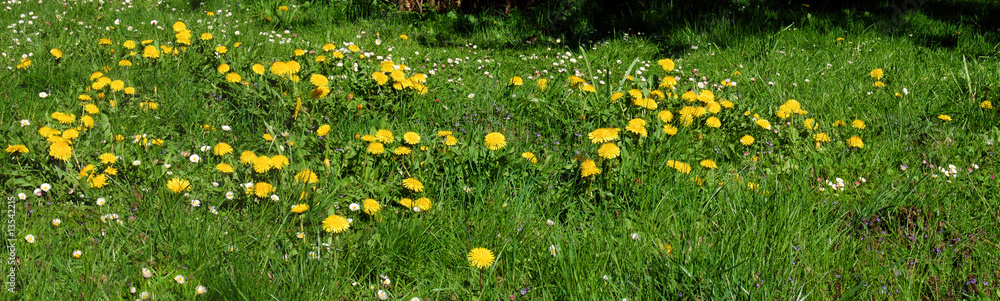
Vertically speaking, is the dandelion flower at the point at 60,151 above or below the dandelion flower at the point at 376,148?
above

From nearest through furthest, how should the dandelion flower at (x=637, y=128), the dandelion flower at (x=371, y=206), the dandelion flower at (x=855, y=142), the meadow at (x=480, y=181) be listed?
the meadow at (x=480, y=181) → the dandelion flower at (x=371, y=206) → the dandelion flower at (x=637, y=128) → the dandelion flower at (x=855, y=142)

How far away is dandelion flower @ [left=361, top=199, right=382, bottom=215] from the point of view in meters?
2.19

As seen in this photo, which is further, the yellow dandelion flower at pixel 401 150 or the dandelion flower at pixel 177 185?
the yellow dandelion flower at pixel 401 150

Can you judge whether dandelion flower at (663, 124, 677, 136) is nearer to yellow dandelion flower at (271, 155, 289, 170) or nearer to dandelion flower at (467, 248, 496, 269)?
dandelion flower at (467, 248, 496, 269)

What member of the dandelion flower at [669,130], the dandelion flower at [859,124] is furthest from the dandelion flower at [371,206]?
the dandelion flower at [859,124]

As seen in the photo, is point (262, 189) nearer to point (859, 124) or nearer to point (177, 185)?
point (177, 185)

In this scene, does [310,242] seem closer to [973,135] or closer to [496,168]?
[496,168]

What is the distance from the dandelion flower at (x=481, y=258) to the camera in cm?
196

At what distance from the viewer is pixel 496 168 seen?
2.57 metres

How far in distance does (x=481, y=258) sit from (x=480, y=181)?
548mm

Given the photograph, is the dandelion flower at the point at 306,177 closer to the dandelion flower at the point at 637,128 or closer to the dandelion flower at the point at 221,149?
the dandelion flower at the point at 221,149

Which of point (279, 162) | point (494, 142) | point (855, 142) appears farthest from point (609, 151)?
point (855, 142)

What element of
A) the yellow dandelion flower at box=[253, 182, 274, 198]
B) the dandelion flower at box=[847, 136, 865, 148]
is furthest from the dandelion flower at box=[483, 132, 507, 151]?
the dandelion flower at box=[847, 136, 865, 148]

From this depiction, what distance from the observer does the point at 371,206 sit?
219cm
